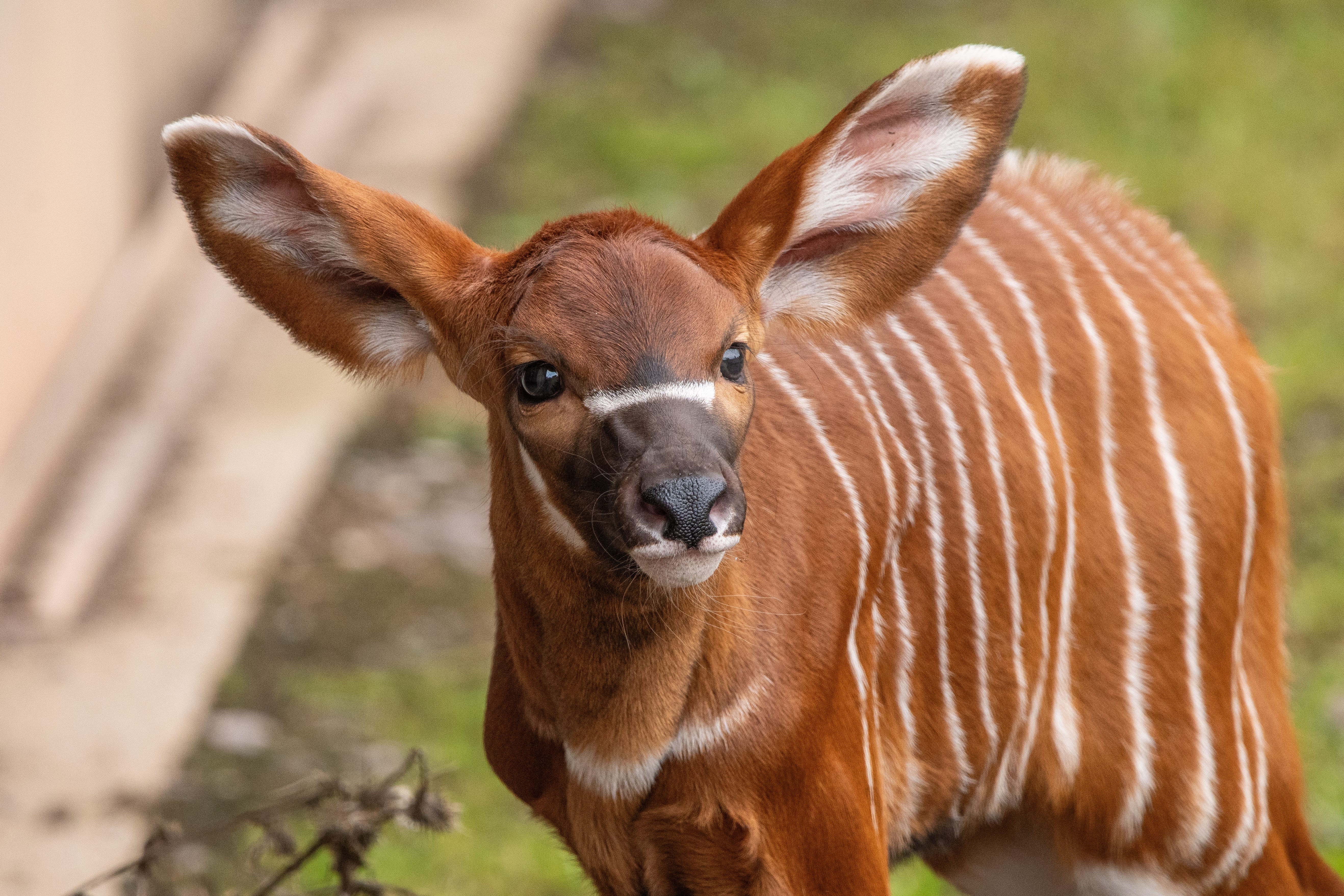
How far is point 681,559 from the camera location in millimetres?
2621

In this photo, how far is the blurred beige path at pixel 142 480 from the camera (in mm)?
5270

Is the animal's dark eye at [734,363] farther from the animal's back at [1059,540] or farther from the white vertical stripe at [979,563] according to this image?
the white vertical stripe at [979,563]

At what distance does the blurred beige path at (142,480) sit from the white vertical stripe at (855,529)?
2654 millimetres

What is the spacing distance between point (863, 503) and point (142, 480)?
12.9 ft

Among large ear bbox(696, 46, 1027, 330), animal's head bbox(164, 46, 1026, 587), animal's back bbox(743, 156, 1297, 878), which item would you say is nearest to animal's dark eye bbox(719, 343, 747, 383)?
animal's head bbox(164, 46, 1026, 587)

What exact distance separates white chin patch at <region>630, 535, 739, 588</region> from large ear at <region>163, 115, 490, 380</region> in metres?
0.54

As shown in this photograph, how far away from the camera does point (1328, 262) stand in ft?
Answer: 25.8

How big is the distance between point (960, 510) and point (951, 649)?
27 centimetres

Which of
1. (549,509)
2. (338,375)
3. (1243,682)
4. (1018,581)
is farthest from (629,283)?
(338,375)

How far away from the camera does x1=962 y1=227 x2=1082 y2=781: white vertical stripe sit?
11.5 feet

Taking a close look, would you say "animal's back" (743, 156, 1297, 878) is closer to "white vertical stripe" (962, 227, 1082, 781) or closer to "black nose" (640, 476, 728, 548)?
"white vertical stripe" (962, 227, 1082, 781)

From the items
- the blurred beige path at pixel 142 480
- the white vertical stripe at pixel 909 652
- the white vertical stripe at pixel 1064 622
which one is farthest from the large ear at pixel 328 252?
the blurred beige path at pixel 142 480

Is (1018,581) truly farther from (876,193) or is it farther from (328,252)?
(328,252)

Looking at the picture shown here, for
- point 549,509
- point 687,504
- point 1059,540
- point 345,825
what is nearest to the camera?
point 687,504
